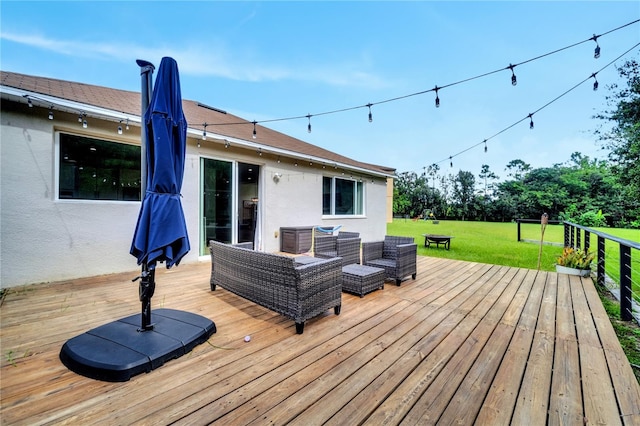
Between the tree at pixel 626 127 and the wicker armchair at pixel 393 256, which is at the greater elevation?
the tree at pixel 626 127

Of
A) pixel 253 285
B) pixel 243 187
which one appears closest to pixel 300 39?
pixel 243 187

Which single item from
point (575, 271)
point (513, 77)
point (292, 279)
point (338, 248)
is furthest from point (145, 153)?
point (575, 271)

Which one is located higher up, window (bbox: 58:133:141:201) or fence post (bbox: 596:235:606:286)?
window (bbox: 58:133:141:201)

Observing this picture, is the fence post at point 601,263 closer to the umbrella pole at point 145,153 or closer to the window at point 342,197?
the window at point 342,197

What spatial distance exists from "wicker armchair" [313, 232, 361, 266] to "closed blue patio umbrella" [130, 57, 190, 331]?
2.73m

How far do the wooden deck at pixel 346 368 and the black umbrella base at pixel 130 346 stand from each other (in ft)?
0.22

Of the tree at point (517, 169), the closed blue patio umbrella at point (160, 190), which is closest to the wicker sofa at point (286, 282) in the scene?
the closed blue patio umbrella at point (160, 190)

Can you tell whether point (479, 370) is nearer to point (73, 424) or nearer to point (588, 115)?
point (73, 424)

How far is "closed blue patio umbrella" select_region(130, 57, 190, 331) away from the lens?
2.16 metres

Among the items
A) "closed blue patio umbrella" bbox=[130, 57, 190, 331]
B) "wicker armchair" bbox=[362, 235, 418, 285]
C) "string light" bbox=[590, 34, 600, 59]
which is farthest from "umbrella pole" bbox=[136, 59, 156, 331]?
"string light" bbox=[590, 34, 600, 59]

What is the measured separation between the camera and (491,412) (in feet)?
5.30

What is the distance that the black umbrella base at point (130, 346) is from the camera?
1.88 meters

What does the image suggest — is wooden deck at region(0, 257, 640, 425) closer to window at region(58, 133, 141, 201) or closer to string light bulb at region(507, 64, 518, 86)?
window at region(58, 133, 141, 201)

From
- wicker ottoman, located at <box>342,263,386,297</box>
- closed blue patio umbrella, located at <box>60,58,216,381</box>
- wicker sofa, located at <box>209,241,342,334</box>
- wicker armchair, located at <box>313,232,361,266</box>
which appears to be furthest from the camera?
wicker armchair, located at <box>313,232,361,266</box>
